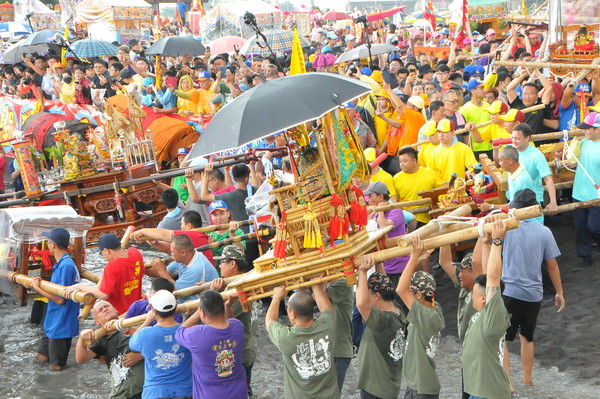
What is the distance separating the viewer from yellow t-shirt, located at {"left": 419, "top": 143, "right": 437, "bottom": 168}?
920 cm

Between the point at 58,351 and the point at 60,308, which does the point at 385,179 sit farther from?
the point at 58,351

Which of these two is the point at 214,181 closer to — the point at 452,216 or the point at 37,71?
the point at 452,216

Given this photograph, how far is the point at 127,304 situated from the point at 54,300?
2.81ft

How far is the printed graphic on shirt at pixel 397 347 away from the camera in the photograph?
18.1ft

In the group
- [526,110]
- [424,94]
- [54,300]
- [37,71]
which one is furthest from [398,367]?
[37,71]

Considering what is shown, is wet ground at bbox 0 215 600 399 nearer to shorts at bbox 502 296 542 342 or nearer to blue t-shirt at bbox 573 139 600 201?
shorts at bbox 502 296 542 342

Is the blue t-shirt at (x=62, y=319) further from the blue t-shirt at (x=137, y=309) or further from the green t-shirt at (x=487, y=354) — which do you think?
the green t-shirt at (x=487, y=354)

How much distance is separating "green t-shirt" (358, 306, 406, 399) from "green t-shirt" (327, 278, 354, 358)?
421 millimetres

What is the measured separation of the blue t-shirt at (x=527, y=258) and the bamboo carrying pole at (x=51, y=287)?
347 centimetres

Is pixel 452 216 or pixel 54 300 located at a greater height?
pixel 452 216

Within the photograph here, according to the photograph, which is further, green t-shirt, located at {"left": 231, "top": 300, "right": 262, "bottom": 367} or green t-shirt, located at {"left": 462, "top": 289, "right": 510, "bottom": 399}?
green t-shirt, located at {"left": 231, "top": 300, "right": 262, "bottom": 367}

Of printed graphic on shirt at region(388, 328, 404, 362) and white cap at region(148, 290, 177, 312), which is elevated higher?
white cap at region(148, 290, 177, 312)

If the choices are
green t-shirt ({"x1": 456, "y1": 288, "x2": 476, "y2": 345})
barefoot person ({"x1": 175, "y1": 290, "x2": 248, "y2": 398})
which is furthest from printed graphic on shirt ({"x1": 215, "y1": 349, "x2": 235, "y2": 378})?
green t-shirt ({"x1": 456, "y1": 288, "x2": 476, "y2": 345})

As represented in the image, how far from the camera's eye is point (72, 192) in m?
10.1
